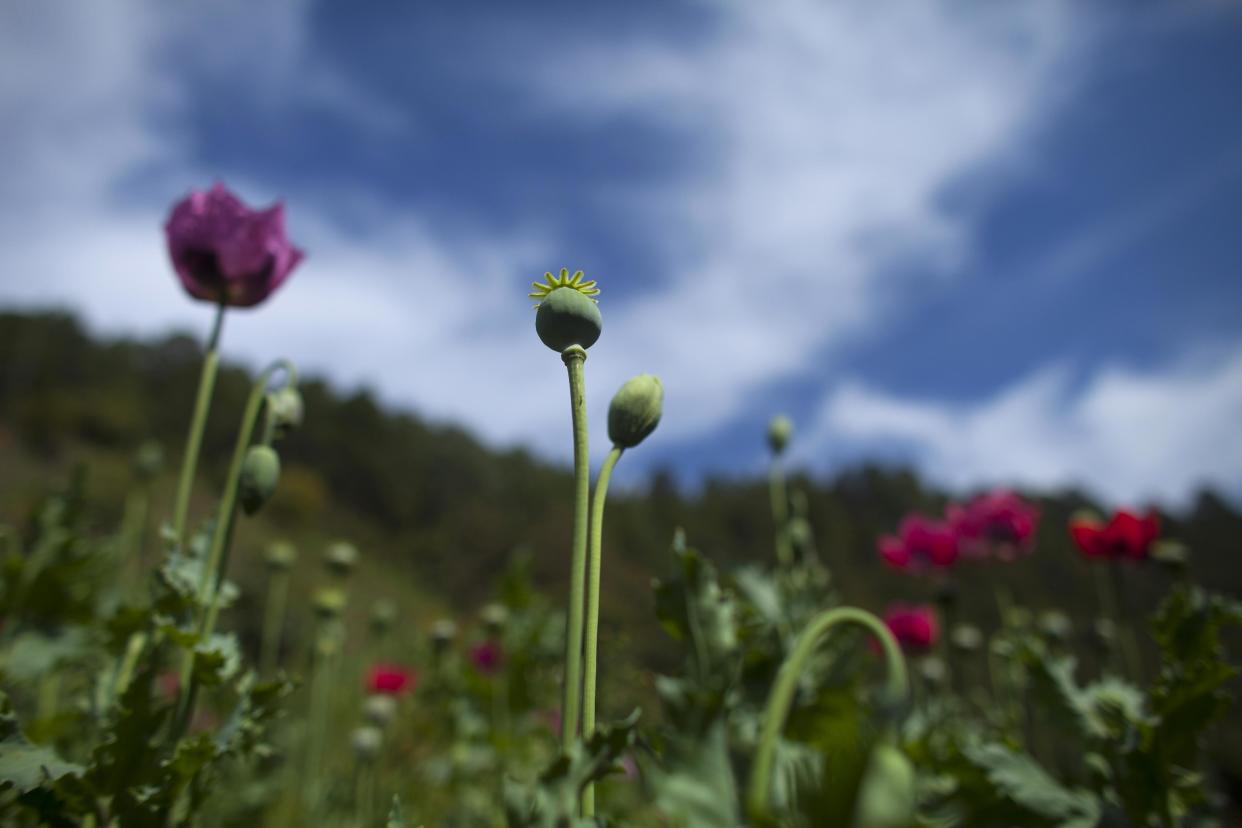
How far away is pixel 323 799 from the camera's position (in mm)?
2947

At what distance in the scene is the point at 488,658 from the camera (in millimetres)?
3289

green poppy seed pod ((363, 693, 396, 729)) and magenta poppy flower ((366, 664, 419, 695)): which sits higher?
magenta poppy flower ((366, 664, 419, 695))

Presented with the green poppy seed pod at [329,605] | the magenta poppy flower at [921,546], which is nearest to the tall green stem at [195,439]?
the green poppy seed pod at [329,605]

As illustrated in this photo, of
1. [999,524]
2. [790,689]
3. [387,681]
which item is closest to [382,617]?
[387,681]

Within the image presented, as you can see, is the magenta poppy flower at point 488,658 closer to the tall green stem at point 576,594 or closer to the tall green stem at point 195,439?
the tall green stem at point 195,439

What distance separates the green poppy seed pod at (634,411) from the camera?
0.77 meters

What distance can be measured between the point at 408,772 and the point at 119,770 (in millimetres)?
3346

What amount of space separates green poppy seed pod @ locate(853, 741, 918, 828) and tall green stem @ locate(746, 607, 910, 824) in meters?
0.06

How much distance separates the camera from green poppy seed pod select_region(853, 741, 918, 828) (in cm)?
45

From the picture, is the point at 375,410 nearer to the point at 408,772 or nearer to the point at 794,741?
the point at 408,772

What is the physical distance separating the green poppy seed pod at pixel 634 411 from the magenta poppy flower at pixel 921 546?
9.12 ft

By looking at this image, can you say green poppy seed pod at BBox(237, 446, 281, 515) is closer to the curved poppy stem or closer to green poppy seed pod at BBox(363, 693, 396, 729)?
the curved poppy stem

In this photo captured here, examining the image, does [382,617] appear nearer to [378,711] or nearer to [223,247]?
[378,711]

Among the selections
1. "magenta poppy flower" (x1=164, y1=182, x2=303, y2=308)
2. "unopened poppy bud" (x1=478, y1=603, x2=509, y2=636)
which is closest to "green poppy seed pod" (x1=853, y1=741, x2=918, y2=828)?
"magenta poppy flower" (x1=164, y1=182, x2=303, y2=308)
